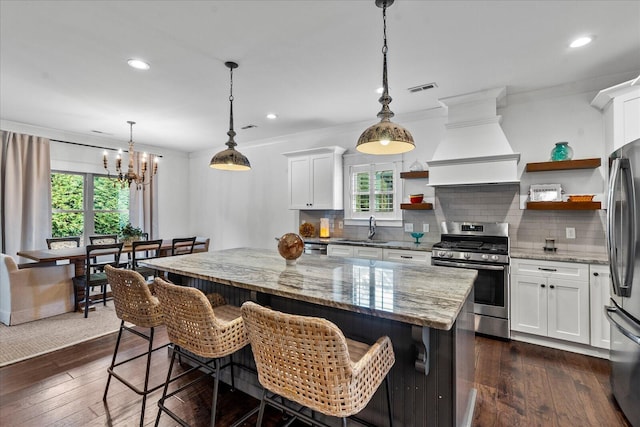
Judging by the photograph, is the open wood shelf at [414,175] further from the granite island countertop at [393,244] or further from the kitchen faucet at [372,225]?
the granite island countertop at [393,244]

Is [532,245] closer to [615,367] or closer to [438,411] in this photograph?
[615,367]

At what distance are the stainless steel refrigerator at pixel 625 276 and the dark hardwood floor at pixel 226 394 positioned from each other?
24 cm

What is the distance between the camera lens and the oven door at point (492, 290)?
3.19 m

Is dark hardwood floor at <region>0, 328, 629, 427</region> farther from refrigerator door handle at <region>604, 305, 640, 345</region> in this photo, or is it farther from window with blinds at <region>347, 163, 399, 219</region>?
window with blinds at <region>347, 163, 399, 219</region>

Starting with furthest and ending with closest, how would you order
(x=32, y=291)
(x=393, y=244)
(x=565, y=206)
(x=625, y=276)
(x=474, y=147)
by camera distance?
(x=393, y=244)
(x=32, y=291)
(x=474, y=147)
(x=565, y=206)
(x=625, y=276)

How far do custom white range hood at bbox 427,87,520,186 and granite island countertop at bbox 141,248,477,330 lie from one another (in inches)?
70.5

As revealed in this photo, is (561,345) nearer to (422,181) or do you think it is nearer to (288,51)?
(422,181)

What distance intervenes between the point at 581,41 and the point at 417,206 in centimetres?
219

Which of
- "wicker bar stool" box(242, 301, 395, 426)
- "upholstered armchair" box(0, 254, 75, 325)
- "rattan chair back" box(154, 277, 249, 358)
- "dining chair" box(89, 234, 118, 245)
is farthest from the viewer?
"dining chair" box(89, 234, 118, 245)

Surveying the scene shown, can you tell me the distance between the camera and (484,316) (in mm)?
3311

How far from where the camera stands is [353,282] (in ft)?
5.86

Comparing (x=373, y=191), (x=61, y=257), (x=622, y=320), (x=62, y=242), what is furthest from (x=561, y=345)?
(x=62, y=242)

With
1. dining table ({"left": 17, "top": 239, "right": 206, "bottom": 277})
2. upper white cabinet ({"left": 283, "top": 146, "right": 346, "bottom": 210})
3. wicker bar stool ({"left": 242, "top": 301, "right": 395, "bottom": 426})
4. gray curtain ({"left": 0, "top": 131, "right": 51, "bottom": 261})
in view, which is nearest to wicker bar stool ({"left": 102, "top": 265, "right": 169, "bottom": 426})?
wicker bar stool ({"left": 242, "top": 301, "right": 395, "bottom": 426})

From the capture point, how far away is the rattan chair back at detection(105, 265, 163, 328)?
197 centimetres
